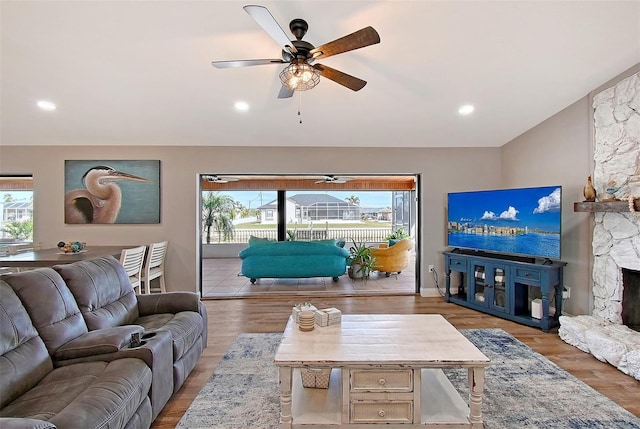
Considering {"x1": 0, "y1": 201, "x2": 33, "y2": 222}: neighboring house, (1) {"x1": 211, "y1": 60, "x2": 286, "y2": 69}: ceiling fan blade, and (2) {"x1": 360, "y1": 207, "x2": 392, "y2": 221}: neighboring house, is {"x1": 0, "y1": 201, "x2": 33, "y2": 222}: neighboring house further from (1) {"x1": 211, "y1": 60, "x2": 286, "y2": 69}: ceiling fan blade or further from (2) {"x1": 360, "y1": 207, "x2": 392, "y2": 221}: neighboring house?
(2) {"x1": 360, "y1": 207, "x2": 392, "y2": 221}: neighboring house

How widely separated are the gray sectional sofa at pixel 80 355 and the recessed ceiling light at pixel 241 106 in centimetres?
223

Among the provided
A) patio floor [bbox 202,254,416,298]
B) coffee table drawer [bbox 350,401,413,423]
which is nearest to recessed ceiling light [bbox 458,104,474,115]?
patio floor [bbox 202,254,416,298]

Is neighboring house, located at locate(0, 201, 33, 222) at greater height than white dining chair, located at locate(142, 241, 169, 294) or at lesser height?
greater

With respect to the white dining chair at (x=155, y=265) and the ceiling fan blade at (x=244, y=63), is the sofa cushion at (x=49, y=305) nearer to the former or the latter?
the ceiling fan blade at (x=244, y=63)

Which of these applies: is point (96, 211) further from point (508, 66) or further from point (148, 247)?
point (508, 66)

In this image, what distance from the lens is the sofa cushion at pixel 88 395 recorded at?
1351mm

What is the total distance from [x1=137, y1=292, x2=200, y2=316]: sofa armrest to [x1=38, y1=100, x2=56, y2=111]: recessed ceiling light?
2636 millimetres

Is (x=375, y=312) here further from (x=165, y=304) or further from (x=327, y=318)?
(x=165, y=304)

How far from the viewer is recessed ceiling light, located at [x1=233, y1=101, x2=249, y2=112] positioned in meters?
3.62

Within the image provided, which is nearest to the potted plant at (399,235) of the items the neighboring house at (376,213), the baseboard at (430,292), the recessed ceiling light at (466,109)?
the neighboring house at (376,213)

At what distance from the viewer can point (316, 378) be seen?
2.10 metres

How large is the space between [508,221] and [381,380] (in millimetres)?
3005

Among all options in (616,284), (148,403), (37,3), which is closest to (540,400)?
(616,284)

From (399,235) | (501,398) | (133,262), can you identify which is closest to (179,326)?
(133,262)
